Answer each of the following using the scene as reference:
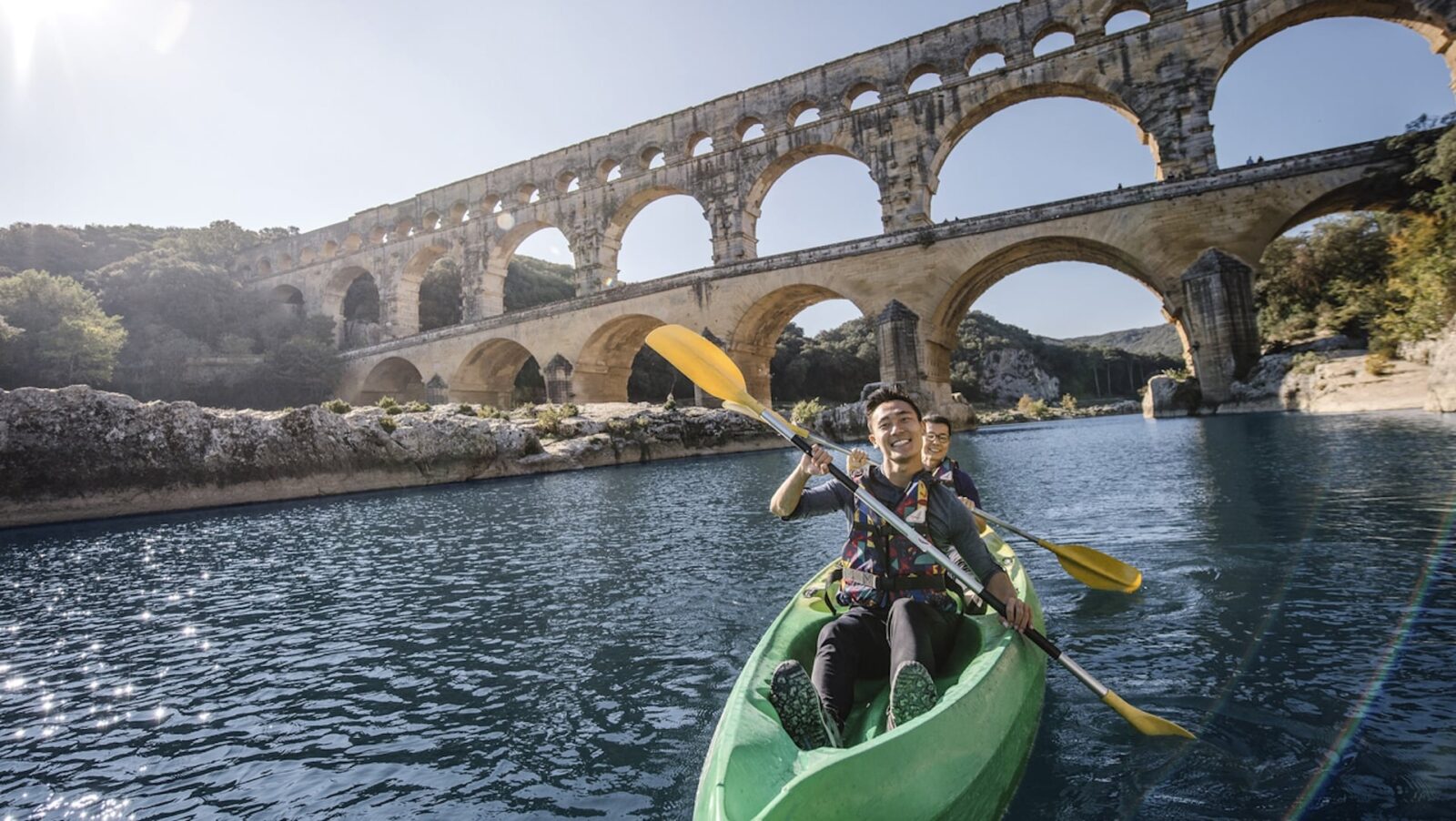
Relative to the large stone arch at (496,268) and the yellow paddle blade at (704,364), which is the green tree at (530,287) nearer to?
the large stone arch at (496,268)

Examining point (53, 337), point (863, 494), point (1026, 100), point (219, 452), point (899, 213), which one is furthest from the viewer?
point (53, 337)

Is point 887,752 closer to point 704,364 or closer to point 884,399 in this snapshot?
point 884,399

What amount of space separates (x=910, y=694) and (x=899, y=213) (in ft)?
80.3

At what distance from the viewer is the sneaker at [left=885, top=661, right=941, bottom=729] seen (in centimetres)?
221

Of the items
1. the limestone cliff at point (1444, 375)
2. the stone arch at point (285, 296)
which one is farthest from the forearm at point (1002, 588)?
the stone arch at point (285, 296)

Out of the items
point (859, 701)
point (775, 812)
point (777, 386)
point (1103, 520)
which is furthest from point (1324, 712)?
point (777, 386)

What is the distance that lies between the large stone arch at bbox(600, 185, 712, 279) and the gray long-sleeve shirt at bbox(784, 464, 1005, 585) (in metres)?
27.9

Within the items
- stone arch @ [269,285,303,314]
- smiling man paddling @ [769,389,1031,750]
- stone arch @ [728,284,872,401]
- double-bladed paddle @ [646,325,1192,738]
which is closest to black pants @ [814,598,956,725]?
smiling man paddling @ [769,389,1031,750]

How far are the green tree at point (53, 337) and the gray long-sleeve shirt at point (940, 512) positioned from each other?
3535cm

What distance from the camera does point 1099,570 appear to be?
4.48m

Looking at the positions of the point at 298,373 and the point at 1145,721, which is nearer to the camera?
the point at 1145,721

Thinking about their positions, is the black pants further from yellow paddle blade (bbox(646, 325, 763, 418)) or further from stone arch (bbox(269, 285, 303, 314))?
stone arch (bbox(269, 285, 303, 314))

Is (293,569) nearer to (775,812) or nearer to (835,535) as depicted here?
(835,535)

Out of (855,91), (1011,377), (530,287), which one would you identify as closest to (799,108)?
(855,91)
